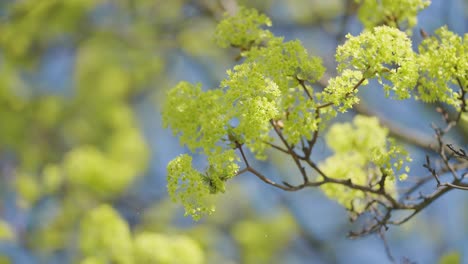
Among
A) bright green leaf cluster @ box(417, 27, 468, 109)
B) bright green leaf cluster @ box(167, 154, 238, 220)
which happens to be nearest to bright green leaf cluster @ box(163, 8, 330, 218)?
bright green leaf cluster @ box(167, 154, 238, 220)

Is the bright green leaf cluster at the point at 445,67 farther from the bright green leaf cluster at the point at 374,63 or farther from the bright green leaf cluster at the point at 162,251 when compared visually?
the bright green leaf cluster at the point at 162,251

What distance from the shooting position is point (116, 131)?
24.1ft

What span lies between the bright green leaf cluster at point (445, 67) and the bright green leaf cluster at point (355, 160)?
1.33 feet

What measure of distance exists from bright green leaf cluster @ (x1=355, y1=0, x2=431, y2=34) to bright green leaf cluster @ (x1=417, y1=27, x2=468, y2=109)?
540 millimetres

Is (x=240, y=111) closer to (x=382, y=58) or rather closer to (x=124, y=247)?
(x=382, y=58)

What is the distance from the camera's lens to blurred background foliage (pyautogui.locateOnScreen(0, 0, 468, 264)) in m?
5.87

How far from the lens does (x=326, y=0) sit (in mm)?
6387

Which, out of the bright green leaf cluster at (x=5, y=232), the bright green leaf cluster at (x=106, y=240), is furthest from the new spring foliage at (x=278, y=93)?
the bright green leaf cluster at (x=5, y=232)

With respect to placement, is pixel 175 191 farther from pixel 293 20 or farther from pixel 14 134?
pixel 14 134

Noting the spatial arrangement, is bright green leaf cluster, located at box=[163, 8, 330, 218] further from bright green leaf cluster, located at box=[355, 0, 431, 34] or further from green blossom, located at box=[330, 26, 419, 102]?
bright green leaf cluster, located at box=[355, 0, 431, 34]

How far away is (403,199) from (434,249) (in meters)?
3.13

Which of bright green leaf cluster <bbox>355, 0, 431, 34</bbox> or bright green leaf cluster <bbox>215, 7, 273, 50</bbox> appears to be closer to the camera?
bright green leaf cluster <bbox>215, 7, 273, 50</bbox>

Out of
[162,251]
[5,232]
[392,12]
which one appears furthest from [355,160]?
[5,232]

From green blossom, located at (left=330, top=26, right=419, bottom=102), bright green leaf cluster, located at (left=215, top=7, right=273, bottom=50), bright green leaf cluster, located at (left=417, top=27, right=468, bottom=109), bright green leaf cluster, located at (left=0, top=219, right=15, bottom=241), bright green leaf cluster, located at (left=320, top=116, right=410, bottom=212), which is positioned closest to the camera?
green blossom, located at (left=330, top=26, right=419, bottom=102)
